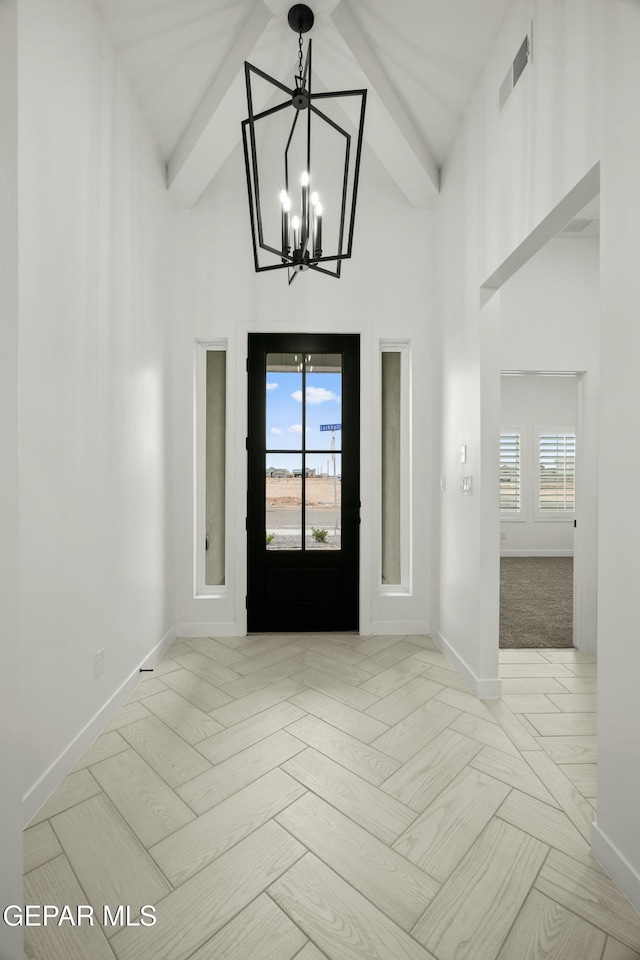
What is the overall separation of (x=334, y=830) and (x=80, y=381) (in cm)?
206

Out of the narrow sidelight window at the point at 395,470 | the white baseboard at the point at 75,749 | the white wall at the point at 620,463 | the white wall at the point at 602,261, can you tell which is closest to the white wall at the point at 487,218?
the white wall at the point at 602,261

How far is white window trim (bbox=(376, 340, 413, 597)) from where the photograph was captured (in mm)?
3772

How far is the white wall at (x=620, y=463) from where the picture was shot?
1402 millimetres

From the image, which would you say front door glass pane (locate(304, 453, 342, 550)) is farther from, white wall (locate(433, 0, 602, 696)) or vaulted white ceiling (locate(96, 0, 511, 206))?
vaulted white ceiling (locate(96, 0, 511, 206))

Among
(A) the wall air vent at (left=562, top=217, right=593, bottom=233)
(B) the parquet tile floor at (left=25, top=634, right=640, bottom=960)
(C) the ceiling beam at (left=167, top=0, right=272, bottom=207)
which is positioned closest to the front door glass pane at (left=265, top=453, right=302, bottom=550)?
(B) the parquet tile floor at (left=25, top=634, right=640, bottom=960)

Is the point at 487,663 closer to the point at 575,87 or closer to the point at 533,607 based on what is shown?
the point at 533,607

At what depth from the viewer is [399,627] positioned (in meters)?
3.72

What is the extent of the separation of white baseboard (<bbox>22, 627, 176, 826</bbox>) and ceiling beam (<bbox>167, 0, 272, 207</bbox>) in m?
3.23

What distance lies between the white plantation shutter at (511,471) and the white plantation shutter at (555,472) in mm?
380

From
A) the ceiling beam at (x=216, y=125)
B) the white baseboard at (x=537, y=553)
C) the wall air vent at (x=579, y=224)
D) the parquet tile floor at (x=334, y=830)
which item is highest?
the ceiling beam at (x=216, y=125)

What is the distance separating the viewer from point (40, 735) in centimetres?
180

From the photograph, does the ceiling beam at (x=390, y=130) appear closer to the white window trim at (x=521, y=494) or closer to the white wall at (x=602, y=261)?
the white wall at (x=602, y=261)

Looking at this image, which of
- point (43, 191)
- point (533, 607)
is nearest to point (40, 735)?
point (43, 191)

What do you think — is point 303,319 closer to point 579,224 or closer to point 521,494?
point 579,224
